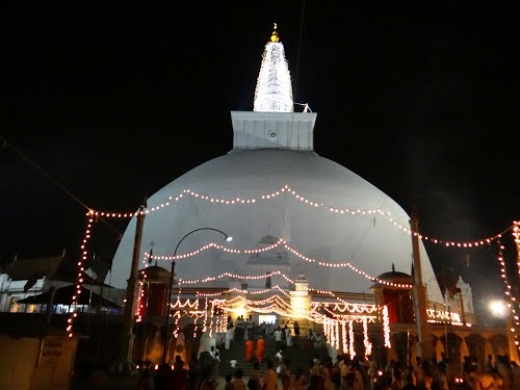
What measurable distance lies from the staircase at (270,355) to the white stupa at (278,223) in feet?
19.6

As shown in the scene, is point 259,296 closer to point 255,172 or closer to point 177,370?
point 255,172

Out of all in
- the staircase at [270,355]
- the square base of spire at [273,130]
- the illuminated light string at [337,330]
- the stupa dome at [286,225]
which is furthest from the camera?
the square base of spire at [273,130]

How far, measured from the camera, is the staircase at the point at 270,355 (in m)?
16.3

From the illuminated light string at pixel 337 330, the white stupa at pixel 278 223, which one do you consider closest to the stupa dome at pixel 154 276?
the white stupa at pixel 278 223

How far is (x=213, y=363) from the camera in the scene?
48.5 ft

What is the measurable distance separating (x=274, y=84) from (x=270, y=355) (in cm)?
2554

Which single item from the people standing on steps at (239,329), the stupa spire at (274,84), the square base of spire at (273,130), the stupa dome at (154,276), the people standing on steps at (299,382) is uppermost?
the stupa spire at (274,84)

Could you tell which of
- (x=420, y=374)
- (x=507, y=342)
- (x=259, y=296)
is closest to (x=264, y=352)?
(x=259, y=296)

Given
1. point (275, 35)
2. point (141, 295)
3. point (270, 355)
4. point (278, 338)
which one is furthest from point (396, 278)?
point (275, 35)

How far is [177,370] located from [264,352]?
30.1 feet

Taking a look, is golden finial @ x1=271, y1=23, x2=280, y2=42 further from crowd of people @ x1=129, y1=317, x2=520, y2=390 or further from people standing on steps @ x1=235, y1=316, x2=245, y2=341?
crowd of people @ x1=129, y1=317, x2=520, y2=390

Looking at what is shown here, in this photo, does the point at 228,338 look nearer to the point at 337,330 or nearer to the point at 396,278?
the point at 337,330

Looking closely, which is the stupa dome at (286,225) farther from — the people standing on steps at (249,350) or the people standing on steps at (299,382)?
the people standing on steps at (299,382)

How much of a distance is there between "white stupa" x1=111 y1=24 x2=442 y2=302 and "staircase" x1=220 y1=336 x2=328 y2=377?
19.6 feet
